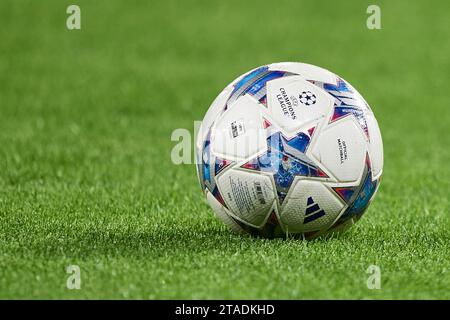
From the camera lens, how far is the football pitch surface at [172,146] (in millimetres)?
5887

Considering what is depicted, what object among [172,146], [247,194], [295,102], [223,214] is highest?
[295,102]

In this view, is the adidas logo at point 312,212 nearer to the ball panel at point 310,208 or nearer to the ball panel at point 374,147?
the ball panel at point 310,208

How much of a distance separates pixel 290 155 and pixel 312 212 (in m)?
0.44

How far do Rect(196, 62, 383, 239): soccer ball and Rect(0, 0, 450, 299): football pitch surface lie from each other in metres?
0.22

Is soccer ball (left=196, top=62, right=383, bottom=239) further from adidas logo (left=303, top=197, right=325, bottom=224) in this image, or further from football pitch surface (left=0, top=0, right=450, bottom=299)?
football pitch surface (left=0, top=0, right=450, bottom=299)

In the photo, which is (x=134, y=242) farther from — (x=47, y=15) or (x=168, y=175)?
(x=47, y=15)

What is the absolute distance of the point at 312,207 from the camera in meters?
6.56

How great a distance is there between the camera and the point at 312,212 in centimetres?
658

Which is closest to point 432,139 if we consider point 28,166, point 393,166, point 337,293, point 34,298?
point 393,166

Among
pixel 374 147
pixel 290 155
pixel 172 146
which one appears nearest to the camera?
pixel 290 155

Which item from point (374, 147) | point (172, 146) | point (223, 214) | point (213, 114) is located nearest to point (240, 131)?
point (213, 114)

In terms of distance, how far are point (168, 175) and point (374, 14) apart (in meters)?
12.1

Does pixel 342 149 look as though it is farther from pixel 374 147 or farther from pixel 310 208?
pixel 310 208

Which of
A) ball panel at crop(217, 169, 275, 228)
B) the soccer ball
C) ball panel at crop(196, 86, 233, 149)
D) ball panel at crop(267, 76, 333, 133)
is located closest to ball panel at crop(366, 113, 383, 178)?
the soccer ball
